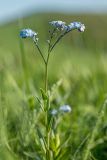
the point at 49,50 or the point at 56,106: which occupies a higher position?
the point at 49,50

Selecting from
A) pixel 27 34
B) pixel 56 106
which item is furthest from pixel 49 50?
pixel 56 106

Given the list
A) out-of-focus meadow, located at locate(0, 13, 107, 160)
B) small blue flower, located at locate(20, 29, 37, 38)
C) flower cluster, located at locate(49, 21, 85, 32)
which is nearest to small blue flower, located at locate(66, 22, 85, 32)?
flower cluster, located at locate(49, 21, 85, 32)

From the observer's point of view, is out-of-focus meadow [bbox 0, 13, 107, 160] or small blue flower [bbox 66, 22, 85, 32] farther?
out-of-focus meadow [bbox 0, 13, 107, 160]

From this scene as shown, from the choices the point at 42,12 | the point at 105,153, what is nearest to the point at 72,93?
the point at 105,153

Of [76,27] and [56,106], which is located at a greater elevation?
[76,27]

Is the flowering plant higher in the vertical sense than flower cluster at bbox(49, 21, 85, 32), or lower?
lower

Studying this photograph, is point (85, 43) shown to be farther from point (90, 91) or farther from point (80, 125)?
point (80, 125)

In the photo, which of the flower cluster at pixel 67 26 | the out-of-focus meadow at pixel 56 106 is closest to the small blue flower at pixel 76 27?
the flower cluster at pixel 67 26

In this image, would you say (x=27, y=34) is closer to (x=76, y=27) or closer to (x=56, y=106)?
(x=76, y=27)

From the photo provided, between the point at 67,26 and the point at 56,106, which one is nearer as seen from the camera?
the point at 67,26

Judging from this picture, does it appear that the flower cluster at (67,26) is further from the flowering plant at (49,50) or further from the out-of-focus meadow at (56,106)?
the out-of-focus meadow at (56,106)

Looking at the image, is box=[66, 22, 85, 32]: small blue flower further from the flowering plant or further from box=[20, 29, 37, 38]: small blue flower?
box=[20, 29, 37, 38]: small blue flower
